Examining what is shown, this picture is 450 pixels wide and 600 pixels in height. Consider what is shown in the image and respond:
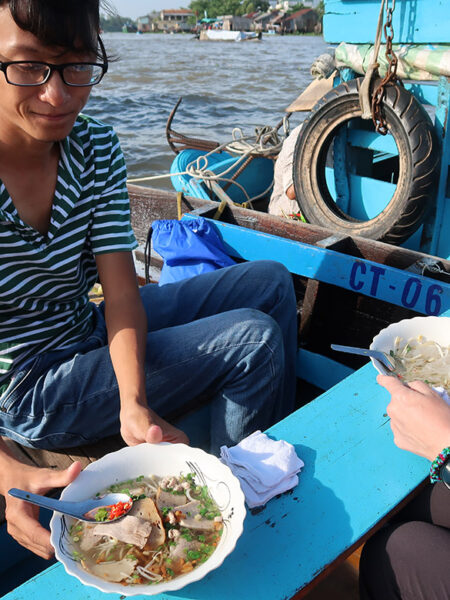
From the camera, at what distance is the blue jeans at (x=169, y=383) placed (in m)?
1.45

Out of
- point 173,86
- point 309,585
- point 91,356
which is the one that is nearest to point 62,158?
point 91,356

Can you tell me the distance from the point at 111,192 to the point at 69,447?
779 mm

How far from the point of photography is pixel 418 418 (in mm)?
1065

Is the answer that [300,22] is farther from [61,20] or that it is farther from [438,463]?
[438,463]

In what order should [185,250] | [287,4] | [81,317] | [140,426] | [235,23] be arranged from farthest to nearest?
[287,4] → [235,23] → [185,250] → [81,317] → [140,426]

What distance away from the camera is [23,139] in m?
1.32

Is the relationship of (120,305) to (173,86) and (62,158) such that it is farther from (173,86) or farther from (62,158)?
(173,86)

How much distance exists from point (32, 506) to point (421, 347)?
1.01 metres

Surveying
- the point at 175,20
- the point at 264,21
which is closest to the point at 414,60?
the point at 264,21

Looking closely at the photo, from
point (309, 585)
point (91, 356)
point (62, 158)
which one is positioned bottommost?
point (309, 585)

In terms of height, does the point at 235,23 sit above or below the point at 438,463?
above

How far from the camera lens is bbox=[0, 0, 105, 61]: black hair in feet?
3.50

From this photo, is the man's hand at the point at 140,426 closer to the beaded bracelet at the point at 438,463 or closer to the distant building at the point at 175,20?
the beaded bracelet at the point at 438,463

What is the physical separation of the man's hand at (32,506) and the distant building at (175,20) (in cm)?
9021
